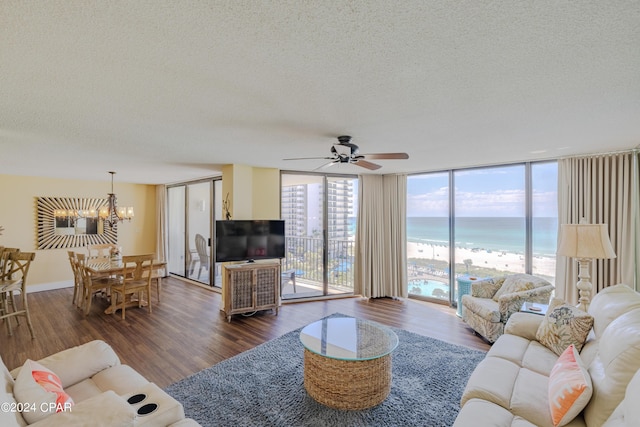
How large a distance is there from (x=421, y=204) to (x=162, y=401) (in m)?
5.04

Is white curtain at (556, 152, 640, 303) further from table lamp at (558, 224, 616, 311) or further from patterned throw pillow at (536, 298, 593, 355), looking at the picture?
patterned throw pillow at (536, 298, 593, 355)

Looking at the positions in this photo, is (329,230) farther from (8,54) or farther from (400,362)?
(8,54)

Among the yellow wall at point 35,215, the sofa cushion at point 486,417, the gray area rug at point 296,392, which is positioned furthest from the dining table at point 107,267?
the sofa cushion at point 486,417

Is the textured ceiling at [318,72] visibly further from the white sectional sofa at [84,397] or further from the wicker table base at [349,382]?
the wicker table base at [349,382]

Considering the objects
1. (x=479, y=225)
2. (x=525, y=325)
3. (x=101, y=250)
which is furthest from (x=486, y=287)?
(x=101, y=250)

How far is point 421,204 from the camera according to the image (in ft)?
18.4

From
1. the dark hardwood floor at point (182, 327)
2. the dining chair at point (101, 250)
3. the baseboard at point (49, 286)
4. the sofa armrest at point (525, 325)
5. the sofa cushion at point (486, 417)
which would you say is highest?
the dining chair at point (101, 250)

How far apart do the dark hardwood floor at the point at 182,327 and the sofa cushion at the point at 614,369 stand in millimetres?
1931

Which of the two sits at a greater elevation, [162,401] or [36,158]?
[36,158]

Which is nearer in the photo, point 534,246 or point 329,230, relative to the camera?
point 534,246

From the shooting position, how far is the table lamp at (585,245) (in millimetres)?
2977


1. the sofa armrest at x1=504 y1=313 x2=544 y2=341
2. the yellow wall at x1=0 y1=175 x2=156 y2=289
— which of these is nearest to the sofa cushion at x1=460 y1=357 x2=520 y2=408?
the sofa armrest at x1=504 y1=313 x2=544 y2=341

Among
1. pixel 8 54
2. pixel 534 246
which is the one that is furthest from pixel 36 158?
pixel 534 246

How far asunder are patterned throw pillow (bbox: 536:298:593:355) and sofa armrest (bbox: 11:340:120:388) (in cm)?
344
